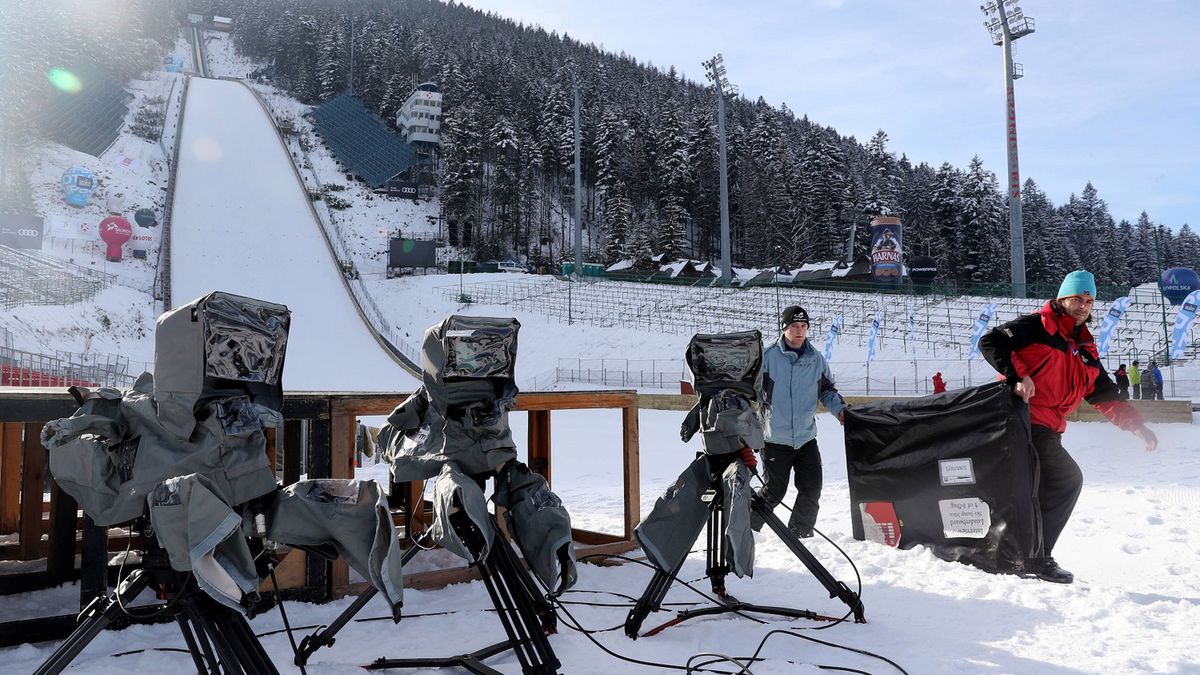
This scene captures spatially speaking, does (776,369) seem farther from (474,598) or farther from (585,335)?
(585,335)

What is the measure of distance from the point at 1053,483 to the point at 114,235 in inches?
1813

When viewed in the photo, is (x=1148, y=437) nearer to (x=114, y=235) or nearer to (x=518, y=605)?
(x=518, y=605)

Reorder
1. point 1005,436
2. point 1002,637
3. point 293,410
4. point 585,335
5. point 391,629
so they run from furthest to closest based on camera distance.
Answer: point 585,335 → point 1005,436 → point 293,410 → point 391,629 → point 1002,637

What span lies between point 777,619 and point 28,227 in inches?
1700

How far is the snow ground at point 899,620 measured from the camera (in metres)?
3.54

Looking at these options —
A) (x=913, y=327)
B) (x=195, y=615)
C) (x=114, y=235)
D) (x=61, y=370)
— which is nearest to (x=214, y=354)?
(x=195, y=615)

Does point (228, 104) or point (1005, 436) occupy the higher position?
point (228, 104)

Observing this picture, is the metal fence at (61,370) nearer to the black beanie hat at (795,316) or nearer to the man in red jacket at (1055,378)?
the black beanie hat at (795,316)

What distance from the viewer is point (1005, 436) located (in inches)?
206

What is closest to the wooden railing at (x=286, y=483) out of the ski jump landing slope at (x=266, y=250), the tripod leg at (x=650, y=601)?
the tripod leg at (x=650, y=601)

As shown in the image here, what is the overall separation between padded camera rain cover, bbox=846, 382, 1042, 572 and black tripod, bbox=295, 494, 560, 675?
3335mm

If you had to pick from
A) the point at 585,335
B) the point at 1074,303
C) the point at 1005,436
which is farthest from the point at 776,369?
the point at 585,335

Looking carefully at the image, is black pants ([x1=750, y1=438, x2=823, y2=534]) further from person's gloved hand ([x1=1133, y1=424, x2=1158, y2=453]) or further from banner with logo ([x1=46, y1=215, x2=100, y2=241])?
banner with logo ([x1=46, y1=215, x2=100, y2=241])

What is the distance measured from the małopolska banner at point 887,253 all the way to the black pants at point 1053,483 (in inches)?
1468
